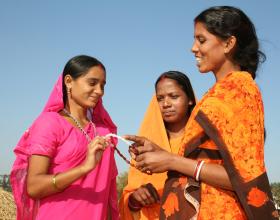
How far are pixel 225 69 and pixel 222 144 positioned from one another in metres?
0.65

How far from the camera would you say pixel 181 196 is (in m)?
2.91

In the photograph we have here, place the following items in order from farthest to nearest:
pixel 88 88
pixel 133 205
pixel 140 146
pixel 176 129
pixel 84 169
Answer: pixel 176 129, pixel 133 205, pixel 88 88, pixel 84 169, pixel 140 146

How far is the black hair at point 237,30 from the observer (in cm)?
306

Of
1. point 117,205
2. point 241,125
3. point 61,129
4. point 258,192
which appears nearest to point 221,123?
point 241,125

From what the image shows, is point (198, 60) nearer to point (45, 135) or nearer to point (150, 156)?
point (150, 156)

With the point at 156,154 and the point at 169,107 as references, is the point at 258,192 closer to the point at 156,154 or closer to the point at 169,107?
the point at 156,154

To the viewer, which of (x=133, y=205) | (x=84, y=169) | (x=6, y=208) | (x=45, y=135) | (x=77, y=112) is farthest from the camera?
(x=6, y=208)

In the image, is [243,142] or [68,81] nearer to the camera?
[243,142]

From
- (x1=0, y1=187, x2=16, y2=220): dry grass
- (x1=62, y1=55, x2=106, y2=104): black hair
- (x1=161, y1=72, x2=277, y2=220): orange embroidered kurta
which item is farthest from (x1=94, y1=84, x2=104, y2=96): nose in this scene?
(x1=0, y1=187, x2=16, y2=220): dry grass

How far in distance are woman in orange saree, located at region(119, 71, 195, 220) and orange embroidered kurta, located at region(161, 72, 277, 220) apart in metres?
1.27

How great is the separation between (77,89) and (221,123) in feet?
5.42

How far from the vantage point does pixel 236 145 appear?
2.70 meters

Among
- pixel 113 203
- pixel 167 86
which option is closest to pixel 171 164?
pixel 113 203

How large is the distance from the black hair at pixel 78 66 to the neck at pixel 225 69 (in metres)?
1.35
